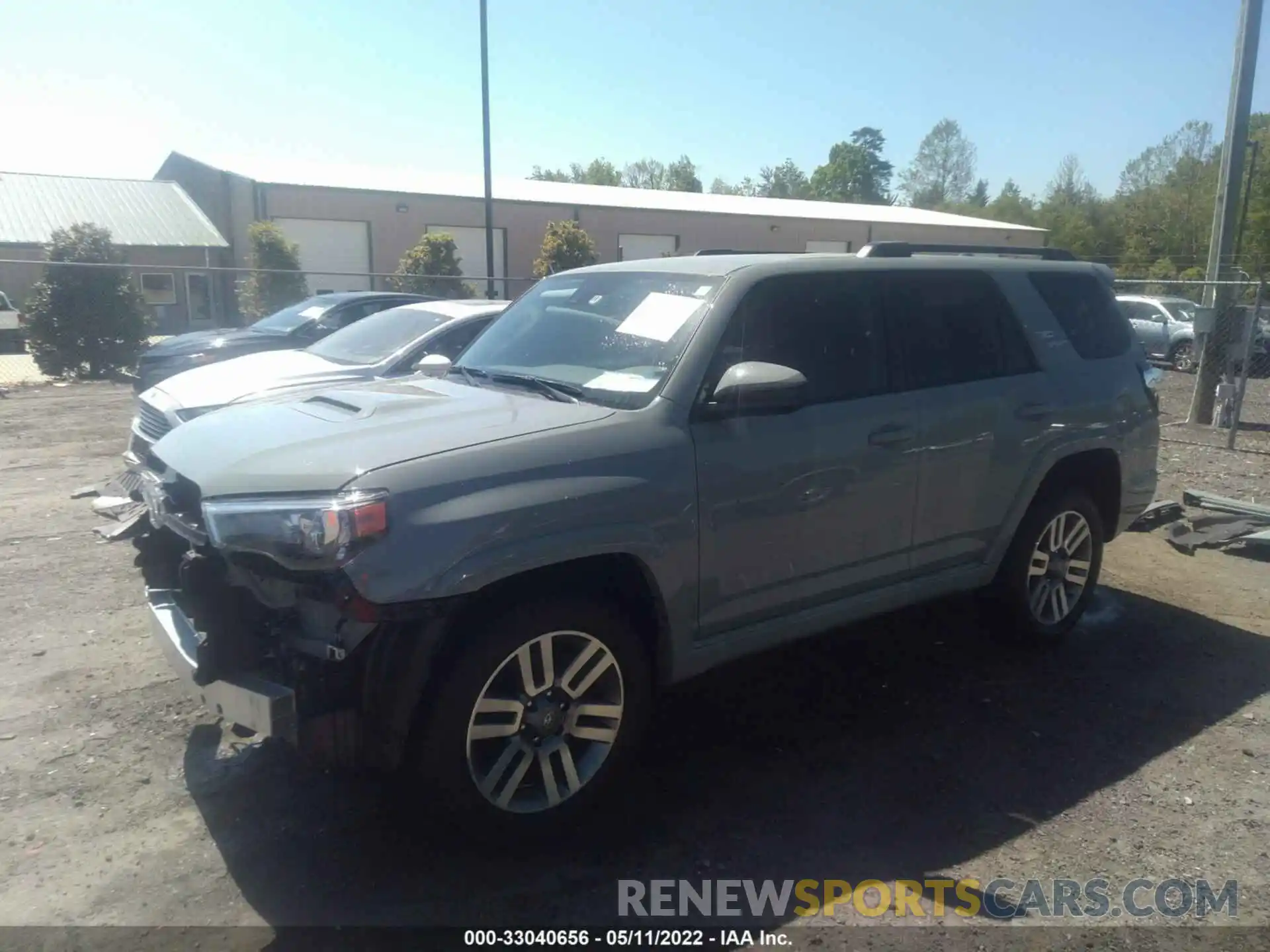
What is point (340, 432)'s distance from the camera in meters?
3.33

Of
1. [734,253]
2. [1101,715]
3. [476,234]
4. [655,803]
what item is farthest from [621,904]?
[476,234]

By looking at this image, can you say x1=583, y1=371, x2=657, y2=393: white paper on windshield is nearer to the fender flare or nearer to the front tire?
the front tire

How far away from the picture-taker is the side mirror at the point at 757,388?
11.4ft

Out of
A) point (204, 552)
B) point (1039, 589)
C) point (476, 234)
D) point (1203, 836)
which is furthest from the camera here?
point (476, 234)

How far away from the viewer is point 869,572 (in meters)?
4.15

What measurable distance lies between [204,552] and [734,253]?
275cm

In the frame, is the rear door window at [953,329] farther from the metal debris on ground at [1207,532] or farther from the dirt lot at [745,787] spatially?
the metal debris on ground at [1207,532]

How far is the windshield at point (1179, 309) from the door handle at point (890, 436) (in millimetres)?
21111

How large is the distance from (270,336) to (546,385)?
8.32 meters

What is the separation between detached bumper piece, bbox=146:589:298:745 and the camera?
2816 mm

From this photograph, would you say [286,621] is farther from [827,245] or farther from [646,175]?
[646,175]

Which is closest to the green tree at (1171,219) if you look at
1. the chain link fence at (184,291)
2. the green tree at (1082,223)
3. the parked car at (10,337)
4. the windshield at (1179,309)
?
the green tree at (1082,223)

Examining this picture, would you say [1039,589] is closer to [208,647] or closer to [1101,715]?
[1101,715]

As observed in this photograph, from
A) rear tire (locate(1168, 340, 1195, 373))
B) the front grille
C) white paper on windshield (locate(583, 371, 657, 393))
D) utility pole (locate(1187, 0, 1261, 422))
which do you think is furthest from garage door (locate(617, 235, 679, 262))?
white paper on windshield (locate(583, 371, 657, 393))
